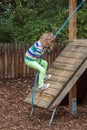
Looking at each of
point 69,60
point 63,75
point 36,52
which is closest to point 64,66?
point 69,60

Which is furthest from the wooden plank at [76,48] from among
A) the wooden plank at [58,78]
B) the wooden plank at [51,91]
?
the wooden plank at [51,91]

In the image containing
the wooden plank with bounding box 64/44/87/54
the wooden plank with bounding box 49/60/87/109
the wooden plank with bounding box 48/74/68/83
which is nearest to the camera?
the wooden plank with bounding box 49/60/87/109

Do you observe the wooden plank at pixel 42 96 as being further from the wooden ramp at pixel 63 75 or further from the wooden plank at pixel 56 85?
the wooden plank at pixel 56 85

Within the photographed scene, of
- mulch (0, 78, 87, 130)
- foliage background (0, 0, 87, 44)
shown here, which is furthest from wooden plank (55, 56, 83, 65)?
foliage background (0, 0, 87, 44)

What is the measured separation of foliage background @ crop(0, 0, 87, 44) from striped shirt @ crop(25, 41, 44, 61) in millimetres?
4173

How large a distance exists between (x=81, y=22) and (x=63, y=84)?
21.7ft

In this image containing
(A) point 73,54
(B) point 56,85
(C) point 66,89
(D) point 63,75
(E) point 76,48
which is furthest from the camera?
(E) point 76,48

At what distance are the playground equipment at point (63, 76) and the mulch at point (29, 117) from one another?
22 centimetres

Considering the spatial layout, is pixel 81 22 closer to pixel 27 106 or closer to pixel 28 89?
pixel 28 89

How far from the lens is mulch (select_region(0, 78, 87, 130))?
7.32m

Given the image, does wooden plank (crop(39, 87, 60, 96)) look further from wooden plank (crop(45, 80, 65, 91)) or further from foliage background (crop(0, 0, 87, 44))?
foliage background (crop(0, 0, 87, 44))

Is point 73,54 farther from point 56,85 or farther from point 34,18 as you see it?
point 34,18

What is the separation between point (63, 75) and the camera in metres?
7.55

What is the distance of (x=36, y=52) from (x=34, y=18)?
6.06m
